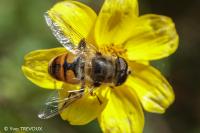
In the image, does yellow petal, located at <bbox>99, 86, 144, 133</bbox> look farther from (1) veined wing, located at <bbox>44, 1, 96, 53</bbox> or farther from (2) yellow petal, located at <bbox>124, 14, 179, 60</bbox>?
(1) veined wing, located at <bbox>44, 1, 96, 53</bbox>

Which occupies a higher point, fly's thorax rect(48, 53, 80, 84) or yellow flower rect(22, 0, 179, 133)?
fly's thorax rect(48, 53, 80, 84)

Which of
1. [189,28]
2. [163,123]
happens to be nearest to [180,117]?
[163,123]

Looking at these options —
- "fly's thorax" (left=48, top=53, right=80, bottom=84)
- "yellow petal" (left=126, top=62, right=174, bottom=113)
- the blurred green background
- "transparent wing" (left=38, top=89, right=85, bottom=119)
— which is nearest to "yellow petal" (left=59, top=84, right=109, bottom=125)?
"transparent wing" (left=38, top=89, right=85, bottom=119)

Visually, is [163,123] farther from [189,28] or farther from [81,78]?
[81,78]

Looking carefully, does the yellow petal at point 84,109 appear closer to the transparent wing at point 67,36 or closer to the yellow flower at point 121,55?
the yellow flower at point 121,55

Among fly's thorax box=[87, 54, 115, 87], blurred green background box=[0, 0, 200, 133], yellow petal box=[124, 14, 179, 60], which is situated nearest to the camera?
fly's thorax box=[87, 54, 115, 87]

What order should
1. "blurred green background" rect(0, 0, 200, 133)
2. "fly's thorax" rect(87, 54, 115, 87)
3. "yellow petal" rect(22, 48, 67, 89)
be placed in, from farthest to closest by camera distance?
"blurred green background" rect(0, 0, 200, 133)
"yellow petal" rect(22, 48, 67, 89)
"fly's thorax" rect(87, 54, 115, 87)

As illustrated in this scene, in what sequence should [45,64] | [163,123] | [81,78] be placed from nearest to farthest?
[81,78], [45,64], [163,123]
